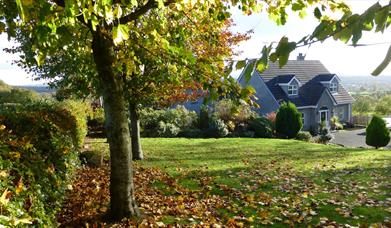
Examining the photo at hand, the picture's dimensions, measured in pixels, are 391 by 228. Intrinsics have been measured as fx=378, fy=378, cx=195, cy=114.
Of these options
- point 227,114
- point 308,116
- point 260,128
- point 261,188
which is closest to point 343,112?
point 308,116

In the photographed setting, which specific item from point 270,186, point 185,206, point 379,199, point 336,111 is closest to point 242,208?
point 185,206

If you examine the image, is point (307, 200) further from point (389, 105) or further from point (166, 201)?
point (389, 105)

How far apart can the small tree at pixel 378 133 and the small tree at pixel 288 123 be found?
5577 mm

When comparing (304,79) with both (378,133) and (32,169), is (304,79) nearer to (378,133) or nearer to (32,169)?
(378,133)

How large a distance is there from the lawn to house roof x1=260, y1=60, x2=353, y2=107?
23.8 meters

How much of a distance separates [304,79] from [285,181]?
34.9 metres

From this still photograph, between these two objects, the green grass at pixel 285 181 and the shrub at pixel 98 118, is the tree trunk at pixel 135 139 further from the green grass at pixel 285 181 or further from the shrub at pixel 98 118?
the shrub at pixel 98 118

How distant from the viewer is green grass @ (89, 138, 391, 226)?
7.62 metres

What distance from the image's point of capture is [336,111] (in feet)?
148

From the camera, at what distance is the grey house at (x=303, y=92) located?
131ft

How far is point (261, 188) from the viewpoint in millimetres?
9789

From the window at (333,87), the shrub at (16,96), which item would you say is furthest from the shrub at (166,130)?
the window at (333,87)

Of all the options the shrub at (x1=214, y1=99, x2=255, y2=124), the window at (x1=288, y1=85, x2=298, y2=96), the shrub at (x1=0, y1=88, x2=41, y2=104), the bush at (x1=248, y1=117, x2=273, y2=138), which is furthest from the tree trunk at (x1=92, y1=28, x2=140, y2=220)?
the window at (x1=288, y1=85, x2=298, y2=96)

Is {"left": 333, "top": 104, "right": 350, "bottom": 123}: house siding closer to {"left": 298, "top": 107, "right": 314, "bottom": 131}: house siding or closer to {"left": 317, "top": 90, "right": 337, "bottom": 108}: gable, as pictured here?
{"left": 317, "top": 90, "right": 337, "bottom": 108}: gable
